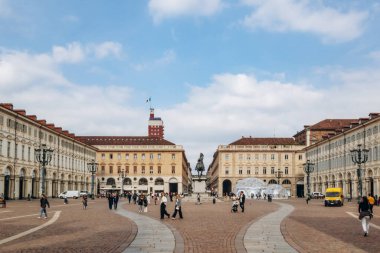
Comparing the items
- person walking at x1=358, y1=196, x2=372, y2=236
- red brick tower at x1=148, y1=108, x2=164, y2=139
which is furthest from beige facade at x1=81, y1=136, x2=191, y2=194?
person walking at x1=358, y1=196, x2=372, y2=236

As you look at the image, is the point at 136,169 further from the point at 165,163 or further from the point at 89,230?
the point at 89,230

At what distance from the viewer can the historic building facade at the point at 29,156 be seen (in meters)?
65.8

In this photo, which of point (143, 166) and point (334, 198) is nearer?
point (334, 198)

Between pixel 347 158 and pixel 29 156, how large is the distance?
51.7 metres

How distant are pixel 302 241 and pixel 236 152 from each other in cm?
11357

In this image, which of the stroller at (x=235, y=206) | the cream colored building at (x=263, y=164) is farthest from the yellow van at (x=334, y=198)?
the cream colored building at (x=263, y=164)

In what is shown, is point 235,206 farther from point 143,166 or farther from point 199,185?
point 143,166

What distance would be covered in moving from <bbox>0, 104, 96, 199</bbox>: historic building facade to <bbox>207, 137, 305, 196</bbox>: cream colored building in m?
43.9

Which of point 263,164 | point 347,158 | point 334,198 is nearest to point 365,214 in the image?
point 334,198

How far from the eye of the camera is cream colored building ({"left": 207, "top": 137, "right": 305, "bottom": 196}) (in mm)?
131250

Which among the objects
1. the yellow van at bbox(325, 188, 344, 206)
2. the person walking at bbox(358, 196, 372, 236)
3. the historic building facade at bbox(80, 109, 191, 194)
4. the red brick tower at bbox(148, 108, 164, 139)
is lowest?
the yellow van at bbox(325, 188, 344, 206)

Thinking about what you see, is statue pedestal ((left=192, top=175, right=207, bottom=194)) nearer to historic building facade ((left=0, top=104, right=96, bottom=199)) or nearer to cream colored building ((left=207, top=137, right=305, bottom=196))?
historic building facade ((left=0, top=104, right=96, bottom=199))

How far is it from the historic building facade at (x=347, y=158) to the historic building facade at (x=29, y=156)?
46987mm

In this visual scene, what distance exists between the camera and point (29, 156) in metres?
74.6
